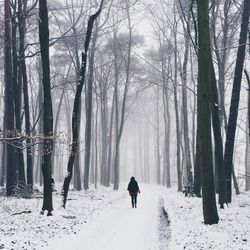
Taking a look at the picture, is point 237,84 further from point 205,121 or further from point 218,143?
point 205,121

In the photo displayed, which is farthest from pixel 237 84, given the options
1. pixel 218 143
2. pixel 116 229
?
pixel 116 229

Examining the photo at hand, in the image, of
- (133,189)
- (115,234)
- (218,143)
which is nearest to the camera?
(115,234)

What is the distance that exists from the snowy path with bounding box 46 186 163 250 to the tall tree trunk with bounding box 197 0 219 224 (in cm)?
196

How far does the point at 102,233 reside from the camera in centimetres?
1211

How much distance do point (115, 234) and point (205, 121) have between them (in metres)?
4.61

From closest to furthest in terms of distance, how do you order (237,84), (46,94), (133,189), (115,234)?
(115,234) → (46,94) → (237,84) → (133,189)

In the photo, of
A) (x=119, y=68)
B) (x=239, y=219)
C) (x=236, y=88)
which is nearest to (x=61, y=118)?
(x=119, y=68)

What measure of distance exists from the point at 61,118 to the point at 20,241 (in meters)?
49.3

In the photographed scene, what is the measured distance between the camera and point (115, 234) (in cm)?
1205

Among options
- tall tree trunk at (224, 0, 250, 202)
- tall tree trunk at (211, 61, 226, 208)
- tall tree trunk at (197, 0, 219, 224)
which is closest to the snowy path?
tall tree trunk at (197, 0, 219, 224)

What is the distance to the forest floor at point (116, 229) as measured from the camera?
33.7ft

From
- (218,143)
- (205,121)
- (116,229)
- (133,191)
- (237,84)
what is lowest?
(116,229)

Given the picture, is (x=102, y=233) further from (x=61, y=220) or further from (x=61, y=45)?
(x=61, y=45)

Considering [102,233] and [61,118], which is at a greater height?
[61,118]
